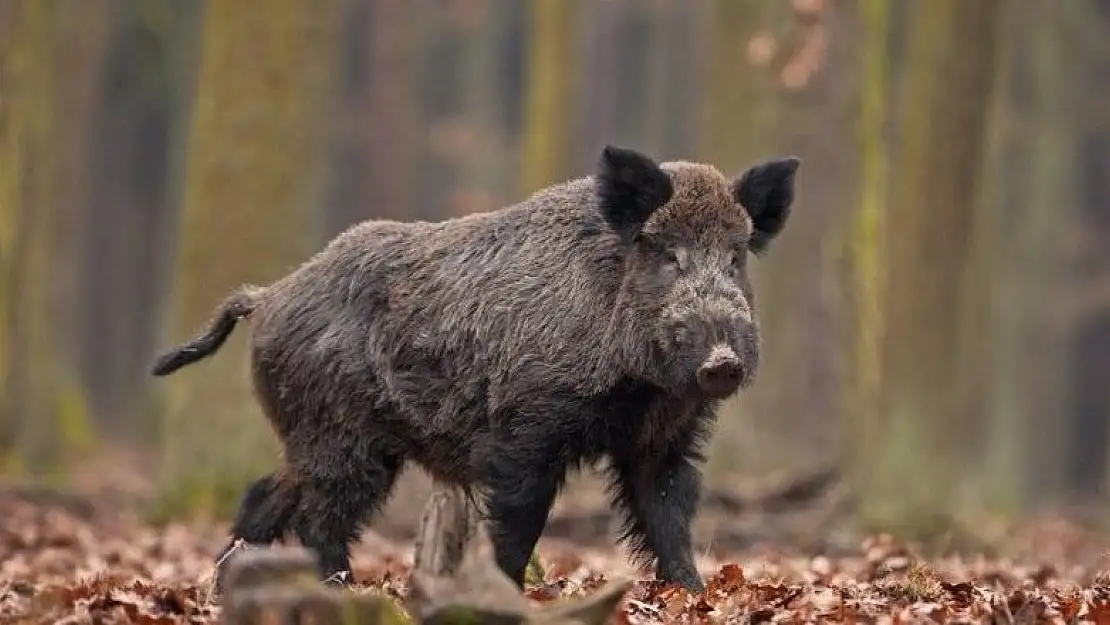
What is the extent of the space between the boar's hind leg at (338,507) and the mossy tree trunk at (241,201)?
442 cm

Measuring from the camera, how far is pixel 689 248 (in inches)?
301

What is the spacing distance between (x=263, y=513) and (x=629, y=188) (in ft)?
8.93

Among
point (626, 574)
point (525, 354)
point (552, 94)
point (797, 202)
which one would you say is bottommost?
point (626, 574)

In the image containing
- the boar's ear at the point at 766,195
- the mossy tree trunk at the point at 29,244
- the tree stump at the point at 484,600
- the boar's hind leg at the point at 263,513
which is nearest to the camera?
the tree stump at the point at 484,600

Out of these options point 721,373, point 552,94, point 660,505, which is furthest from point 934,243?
point 552,94

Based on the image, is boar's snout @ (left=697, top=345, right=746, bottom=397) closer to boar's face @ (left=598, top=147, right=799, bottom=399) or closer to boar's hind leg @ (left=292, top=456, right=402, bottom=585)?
boar's face @ (left=598, top=147, right=799, bottom=399)

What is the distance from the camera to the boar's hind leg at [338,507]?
8320mm

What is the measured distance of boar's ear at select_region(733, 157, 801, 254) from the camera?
311 inches

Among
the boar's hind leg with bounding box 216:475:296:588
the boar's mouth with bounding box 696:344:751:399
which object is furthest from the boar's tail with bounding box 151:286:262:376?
the boar's mouth with bounding box 696:344:751:399

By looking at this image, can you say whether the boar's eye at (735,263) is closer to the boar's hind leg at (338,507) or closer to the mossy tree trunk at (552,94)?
the boar's hind leg at (338,507)

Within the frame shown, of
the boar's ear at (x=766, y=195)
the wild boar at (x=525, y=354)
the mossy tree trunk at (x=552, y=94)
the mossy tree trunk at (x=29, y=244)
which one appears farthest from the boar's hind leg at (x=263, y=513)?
the mossy tree trunk at (x=552, y=94)

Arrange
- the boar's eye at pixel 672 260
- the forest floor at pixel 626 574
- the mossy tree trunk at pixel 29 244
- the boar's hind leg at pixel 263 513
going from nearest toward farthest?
the forest floor at pixel 626 574 < the boar's eye at pixel 672 260 < the boar's hind leg at pixel 263 513 < the mossy tree trunk at pixel 29 244

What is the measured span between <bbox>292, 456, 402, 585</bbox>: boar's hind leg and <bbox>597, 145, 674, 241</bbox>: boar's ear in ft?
5.95

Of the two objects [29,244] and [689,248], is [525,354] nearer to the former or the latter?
[689,248]
